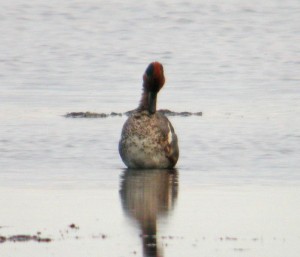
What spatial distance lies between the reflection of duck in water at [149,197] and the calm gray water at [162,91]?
0.28 feet

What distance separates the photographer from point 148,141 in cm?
1585

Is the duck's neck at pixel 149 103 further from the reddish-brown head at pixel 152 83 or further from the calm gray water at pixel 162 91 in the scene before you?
the calm gray water at pixel 162 91

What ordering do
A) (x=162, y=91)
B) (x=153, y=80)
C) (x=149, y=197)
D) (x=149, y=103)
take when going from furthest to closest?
(x=162, y=91) → (x=153, y=80) → (x=149, y=103) → (x=149, y=197)

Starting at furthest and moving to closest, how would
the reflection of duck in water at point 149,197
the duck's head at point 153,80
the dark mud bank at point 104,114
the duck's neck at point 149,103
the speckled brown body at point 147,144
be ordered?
1. the dark mud bank at point 104,114
2. the duck's head at point 153,80
3. the duck's neck at point 149,103
4. the speckled brown body at point 147,144
5. the reflection of duck in water at point 149,197

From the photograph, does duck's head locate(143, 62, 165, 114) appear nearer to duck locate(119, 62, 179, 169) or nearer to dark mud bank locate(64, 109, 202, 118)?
duck locate(119, 62, 179, 169)

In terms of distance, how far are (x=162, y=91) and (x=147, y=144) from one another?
334 inches

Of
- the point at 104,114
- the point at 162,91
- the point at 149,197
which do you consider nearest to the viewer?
the point at 149,197

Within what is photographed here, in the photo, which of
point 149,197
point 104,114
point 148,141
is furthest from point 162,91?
point 149,197

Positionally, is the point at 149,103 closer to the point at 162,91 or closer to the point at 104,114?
the point at 104,114

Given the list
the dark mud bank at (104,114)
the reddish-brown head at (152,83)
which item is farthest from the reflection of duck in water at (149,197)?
the dark mud bank at (104,114)

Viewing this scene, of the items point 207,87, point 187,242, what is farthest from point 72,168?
point 207,87

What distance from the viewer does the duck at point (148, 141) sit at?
51.5ft

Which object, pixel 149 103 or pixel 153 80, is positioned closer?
pixel 149 103

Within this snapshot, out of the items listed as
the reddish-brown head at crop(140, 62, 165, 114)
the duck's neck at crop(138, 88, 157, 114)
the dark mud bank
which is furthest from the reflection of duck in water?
the dark mud bank
